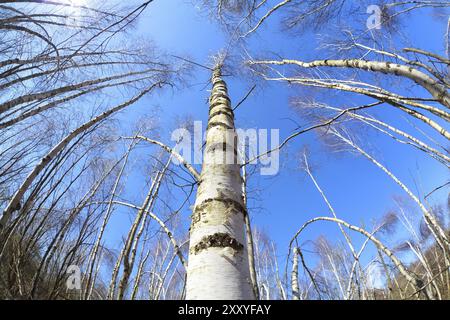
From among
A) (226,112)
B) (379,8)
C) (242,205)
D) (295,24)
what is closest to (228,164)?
(242,205)

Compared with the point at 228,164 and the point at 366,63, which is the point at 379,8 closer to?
the point at 366,63

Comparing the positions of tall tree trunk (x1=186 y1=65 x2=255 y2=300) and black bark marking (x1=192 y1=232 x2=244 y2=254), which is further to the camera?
black bark marking (x1=192 y1=232 x2=244 y2=254)

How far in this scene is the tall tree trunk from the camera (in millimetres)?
943

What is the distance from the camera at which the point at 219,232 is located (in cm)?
108

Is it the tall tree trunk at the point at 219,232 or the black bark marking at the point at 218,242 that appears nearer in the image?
Answer: the tall tree trunk at the point at 219,232

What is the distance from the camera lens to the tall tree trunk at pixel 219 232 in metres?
0.94

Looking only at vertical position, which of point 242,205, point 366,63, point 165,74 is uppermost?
point 165,74

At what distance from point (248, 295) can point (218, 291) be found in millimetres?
129
